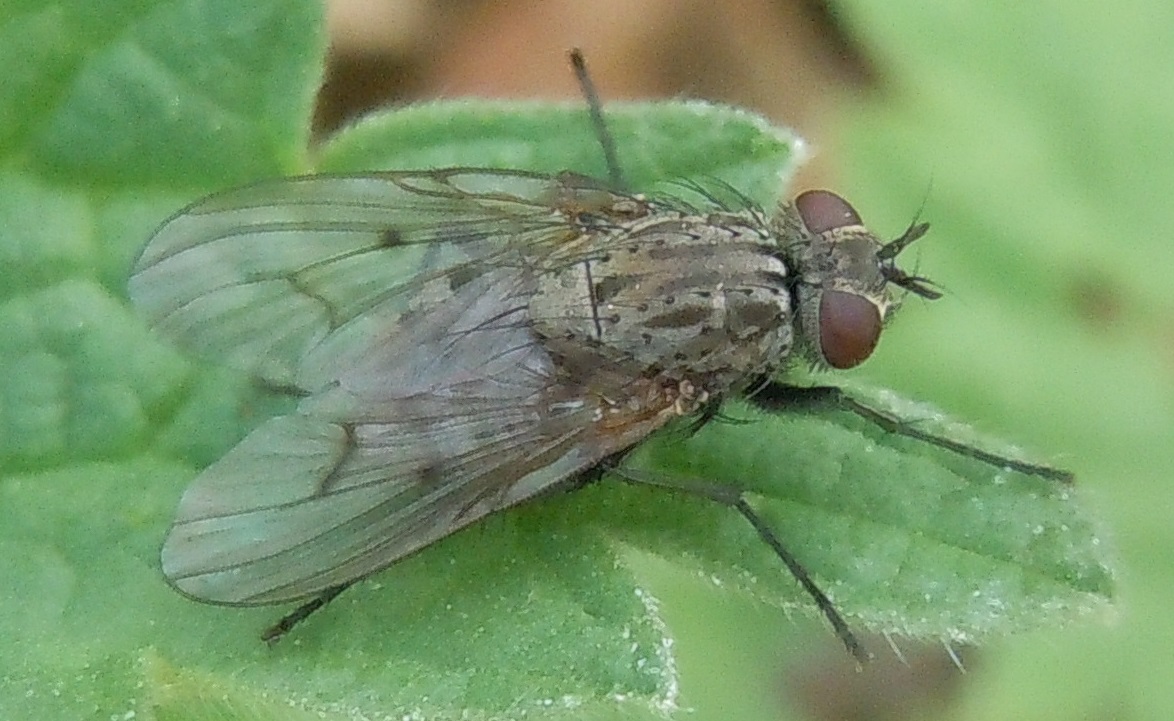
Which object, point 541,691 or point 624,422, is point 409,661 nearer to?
point 541,691

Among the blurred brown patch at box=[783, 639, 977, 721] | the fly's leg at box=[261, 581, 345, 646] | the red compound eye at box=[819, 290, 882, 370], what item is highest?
the red compound eye at box=[819, 290, 882, 370]

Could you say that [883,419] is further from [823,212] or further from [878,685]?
[878,685]

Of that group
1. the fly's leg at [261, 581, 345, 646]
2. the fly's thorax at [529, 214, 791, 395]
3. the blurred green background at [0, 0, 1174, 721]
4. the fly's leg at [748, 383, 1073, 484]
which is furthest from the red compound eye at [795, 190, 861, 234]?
the blurred green background at [0, 0, 1174, 721]

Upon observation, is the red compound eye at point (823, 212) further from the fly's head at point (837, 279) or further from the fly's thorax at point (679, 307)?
the fly's thorax at point (679, 307)

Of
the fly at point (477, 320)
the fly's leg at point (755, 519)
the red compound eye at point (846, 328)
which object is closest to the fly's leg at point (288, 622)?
the fly at point (477, 320)

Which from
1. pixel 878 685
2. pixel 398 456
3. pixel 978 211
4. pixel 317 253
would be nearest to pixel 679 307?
pixel 398 456

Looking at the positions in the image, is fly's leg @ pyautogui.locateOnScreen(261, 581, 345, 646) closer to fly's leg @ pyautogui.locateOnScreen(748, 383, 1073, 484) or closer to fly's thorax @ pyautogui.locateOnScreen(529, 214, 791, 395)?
fly's thorax @ pyautogui.locateOnScreen(529, 214, 791, 395)
